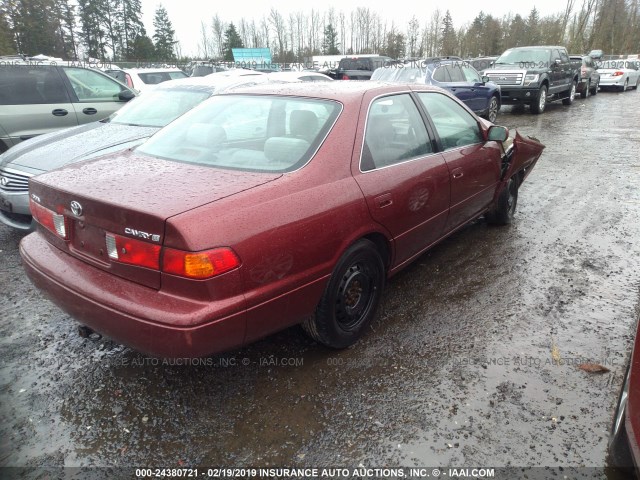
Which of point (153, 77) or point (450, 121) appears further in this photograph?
point (153, 77)

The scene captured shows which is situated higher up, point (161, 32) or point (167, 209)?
point (161, 32)

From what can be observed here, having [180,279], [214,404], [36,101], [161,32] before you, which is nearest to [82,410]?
[214,404]

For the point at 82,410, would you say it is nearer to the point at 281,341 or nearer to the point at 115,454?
the point at 115,454

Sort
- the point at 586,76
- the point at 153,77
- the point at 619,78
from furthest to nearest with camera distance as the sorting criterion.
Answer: the point at 619,78, the point at 586,76, the point at 153,77

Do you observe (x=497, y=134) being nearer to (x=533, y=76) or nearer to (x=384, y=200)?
(x=384, y=200)

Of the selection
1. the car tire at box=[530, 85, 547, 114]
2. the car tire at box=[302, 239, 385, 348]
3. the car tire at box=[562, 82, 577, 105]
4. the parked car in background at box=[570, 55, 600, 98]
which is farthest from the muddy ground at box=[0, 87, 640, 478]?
the parked car in background at box=[570, 55, 600, 98]

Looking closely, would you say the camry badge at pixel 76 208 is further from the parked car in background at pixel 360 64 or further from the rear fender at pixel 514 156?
the parked car in background at pixel 360 64

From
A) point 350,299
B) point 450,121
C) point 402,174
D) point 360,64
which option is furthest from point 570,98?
point 350,299

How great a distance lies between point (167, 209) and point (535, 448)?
2.10 m

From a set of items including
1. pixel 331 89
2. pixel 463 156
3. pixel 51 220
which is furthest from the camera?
pixel 463 156

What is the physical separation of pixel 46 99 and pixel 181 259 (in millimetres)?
5780

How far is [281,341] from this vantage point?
122 inches

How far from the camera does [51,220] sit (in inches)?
103

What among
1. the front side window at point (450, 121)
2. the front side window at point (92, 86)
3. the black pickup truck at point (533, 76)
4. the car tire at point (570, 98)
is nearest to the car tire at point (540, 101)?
the black pickup truck at point (533, 76)
